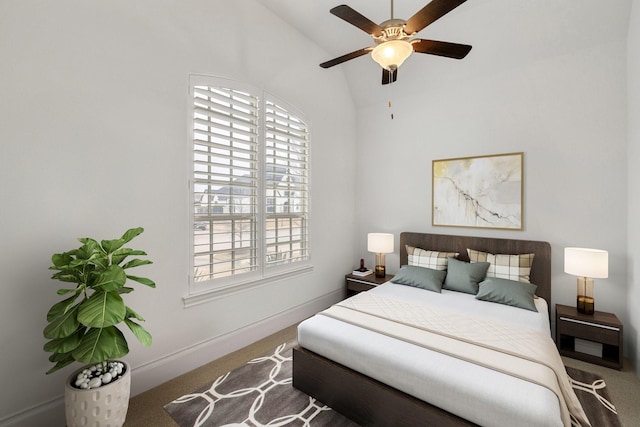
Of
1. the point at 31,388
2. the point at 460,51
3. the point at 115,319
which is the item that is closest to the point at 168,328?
the point at 31,388

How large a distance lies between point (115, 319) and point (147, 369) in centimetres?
105

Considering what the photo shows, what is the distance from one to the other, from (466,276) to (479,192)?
3.62 ft

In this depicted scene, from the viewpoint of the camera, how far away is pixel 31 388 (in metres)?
1.76

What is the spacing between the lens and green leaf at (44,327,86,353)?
1.53m

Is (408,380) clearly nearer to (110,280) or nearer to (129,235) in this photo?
(110,280)

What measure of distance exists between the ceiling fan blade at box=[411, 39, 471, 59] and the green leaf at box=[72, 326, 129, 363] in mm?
2753

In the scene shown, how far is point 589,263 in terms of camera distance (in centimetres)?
260

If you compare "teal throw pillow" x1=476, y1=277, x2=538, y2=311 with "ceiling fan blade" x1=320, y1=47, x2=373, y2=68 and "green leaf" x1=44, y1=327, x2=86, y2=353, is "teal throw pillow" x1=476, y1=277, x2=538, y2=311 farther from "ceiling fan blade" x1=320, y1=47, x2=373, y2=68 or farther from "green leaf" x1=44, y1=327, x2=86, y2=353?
"green leaf" x1=44, y1=327, x2=86, y2=353

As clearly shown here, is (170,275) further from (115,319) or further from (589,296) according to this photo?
(589,296)

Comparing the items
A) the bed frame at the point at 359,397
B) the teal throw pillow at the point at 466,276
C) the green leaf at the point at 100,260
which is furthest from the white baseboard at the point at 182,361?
the teal throw pillow at the point at 466,276

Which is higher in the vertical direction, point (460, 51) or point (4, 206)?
point (460, 51)

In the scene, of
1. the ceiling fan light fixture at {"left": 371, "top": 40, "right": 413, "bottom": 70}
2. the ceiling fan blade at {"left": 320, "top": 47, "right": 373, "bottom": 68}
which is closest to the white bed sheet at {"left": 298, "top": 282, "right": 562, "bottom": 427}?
the ceiling fan light fixture at {"left": 371, "top": 40, "right": 413, "bottom": 70}

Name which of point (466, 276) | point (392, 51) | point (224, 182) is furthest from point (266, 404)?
point (392, 51)

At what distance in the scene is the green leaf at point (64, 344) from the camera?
1.53 metres
